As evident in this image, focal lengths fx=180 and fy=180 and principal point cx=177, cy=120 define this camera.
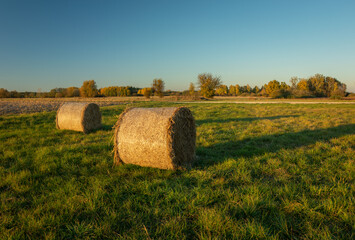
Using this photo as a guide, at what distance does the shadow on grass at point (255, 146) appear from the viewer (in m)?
5.69

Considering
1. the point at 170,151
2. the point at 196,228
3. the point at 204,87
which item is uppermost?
the point at 204,87

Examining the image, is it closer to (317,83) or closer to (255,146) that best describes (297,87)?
(317,83)

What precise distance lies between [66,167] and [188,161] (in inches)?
132

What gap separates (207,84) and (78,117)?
54.1 m

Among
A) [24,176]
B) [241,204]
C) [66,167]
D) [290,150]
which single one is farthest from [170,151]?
[290,150]

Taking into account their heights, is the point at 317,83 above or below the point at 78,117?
above

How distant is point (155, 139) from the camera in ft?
15.2

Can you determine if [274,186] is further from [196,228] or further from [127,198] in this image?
[127,198]

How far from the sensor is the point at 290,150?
20.0 ft

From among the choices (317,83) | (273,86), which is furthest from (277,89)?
(317,83)

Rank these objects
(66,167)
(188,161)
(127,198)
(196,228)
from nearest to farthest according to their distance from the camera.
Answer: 1. (196,228)
2. (127,198)
3. (66,167)
4. (188,161)

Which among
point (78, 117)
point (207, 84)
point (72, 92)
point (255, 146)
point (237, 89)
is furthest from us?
point (237, 89)

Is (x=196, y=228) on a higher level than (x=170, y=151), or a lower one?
lower

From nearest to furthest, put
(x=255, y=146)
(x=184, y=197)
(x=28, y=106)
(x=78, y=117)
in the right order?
(x=184, y=197) → (x=255, y=146) → (x=78, y=117) → (x=28, y=106)
